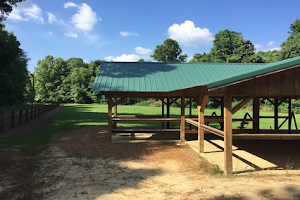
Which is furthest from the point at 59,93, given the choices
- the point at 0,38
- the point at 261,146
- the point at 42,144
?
the point at 261,146

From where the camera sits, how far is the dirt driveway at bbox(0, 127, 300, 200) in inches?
176

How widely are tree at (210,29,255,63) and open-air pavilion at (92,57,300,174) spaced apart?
126ft

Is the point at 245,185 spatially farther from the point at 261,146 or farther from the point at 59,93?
the point at 59,93

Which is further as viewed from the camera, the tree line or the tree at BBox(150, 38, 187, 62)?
the tree at BBox(150, 38, 187, 62)

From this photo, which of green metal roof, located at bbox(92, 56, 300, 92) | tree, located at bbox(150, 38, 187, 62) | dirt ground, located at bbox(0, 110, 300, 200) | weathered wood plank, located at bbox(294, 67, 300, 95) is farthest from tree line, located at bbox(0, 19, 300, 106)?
weathered wood plank, located at bbox(294, 67, 300, 95)

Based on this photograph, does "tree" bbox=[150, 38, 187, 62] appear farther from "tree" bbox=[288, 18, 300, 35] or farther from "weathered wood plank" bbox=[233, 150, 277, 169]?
"weathered wood plank" bbox=[233, 150, 277, 169]

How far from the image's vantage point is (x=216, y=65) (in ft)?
44.4

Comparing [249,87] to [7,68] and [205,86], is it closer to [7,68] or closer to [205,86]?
[205,86]

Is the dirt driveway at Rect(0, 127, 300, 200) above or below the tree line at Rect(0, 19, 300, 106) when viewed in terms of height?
below

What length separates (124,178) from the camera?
5.50 metres


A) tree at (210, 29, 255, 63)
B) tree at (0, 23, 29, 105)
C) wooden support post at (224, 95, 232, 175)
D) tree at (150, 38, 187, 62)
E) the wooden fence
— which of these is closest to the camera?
wooden support post at (224, 95, 232, 175)

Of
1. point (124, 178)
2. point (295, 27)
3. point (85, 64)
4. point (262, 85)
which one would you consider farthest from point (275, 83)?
point (85, 64)

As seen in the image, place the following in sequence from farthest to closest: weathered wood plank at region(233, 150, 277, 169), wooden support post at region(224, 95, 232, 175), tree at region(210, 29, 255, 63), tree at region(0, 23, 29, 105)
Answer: tree at region(210, 29, 255, 63)
tree at region(0, 23, 29, 105)
weathered wood plank at region(233, 150, 277, 169)
wooden support post at region(224, 95, 232, 175)

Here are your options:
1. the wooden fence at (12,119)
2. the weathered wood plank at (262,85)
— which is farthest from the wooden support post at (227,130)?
the wooden fence at (12,119)
